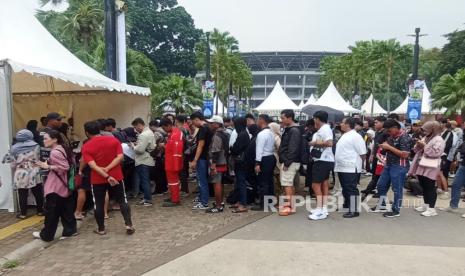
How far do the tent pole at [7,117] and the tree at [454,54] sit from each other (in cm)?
3545

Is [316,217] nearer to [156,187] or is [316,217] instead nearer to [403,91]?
[156,187]

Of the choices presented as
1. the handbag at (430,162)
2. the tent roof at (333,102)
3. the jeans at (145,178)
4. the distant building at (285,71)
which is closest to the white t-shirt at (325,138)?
the handbag at (430,162)

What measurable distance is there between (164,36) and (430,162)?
4599 cm

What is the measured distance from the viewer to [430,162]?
7.04 metres

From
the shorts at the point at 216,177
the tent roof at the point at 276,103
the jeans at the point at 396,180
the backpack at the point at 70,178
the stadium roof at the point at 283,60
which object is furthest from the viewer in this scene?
the stadium roof at the point at 283,60

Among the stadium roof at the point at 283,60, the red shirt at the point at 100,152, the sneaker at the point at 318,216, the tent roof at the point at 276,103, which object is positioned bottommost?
the sneaker at the point at 318,216

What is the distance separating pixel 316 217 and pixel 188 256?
2.62m

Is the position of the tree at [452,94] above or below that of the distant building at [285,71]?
below

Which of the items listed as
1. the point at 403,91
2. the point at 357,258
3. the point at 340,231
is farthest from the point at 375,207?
the point at 403,91

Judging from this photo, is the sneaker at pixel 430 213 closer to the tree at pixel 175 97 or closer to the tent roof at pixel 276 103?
the tree at pixel 175 97

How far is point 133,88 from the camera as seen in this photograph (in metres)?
10.8

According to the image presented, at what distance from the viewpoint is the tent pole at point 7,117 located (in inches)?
264

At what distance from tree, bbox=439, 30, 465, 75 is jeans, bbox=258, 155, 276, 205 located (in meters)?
32.7

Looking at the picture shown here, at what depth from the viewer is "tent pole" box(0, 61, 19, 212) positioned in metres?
6.71
